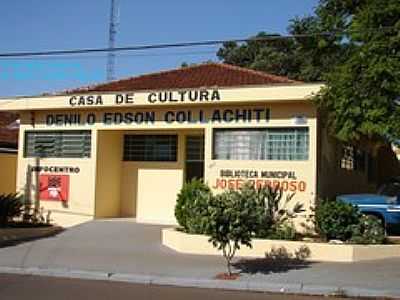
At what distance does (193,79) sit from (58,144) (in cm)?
522

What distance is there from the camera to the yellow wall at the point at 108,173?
22.6m

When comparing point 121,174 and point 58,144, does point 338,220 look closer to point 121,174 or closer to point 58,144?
point 121,174

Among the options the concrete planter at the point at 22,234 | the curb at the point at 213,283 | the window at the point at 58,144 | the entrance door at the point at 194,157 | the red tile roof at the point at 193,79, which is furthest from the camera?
the window at the point at 58,144

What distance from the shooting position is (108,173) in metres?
23.0

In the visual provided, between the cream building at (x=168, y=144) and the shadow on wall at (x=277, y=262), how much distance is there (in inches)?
145

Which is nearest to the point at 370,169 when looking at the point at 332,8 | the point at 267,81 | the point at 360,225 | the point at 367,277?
the point at 267,81

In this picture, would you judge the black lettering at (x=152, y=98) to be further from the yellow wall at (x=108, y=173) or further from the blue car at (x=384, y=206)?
the blue car at (x=384, y=206)

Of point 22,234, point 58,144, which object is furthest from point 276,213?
point 58,144

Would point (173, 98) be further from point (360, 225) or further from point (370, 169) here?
point (370, 169)

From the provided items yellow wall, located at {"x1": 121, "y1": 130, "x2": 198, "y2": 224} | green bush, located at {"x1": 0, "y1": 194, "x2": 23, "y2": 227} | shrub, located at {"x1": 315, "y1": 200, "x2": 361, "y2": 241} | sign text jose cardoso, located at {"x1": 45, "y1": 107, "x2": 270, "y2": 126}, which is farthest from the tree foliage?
green bush, located at {"x1": 0, "y1": 194, "x2": 23, "y2": 227}

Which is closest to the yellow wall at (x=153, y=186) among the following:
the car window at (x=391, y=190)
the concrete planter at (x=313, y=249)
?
the concrete planter at (x=313, y=249)

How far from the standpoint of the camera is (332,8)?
1948 cm

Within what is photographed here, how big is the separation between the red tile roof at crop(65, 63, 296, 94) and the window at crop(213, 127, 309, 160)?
187 cm

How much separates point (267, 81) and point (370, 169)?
8787 mm
